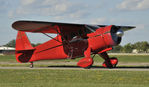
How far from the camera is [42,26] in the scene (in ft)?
58.2

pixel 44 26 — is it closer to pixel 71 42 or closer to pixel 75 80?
pixel 71 42

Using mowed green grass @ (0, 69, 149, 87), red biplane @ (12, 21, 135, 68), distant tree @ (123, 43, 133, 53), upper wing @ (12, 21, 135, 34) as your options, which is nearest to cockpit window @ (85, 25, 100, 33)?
red biplane @ (12, 21, 135, 68)

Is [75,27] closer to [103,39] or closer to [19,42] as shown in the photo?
[103,39]

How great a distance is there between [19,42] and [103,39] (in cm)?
773

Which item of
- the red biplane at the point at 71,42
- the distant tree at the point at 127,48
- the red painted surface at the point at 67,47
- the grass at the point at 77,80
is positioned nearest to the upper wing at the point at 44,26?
the red biplane at the point at 71,42

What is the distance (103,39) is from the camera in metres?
16.1

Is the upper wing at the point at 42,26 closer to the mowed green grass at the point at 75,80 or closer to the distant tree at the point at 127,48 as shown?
the mowed green grass at the point at 75,80

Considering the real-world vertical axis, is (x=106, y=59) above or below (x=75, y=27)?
below

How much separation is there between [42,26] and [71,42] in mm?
2304

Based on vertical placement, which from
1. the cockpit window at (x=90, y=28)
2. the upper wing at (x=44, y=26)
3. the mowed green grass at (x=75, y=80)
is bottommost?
the mowed green grass at (x=75, y=80)

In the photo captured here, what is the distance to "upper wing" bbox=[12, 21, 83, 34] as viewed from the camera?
16.4 metres

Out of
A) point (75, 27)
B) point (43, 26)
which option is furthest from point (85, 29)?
point (43, 26)

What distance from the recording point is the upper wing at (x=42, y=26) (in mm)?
16439

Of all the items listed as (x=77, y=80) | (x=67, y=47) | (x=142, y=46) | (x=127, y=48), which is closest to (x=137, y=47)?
(x=142, y=46)
